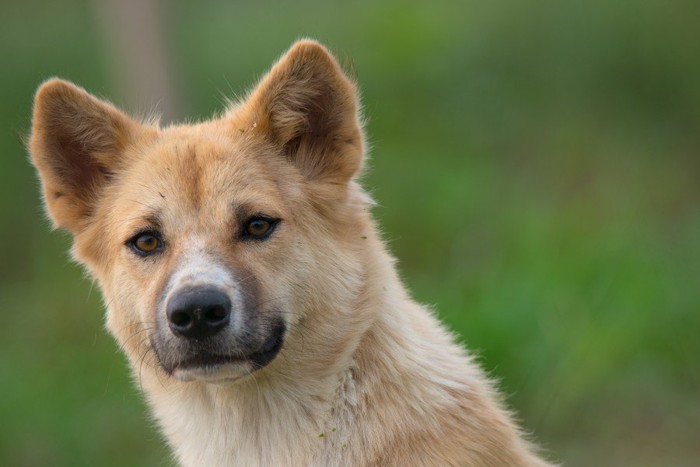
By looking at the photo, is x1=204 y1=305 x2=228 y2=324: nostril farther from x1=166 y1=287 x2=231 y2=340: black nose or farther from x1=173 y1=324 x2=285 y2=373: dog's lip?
x1=173 y1=324 x2=285 y2=373: dog's lip

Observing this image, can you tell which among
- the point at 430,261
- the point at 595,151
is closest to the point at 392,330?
the point at 430,261

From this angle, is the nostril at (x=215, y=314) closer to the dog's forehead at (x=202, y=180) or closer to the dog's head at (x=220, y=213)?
the dog's head at (x=220, y=213)

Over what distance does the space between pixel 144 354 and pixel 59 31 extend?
1480cm

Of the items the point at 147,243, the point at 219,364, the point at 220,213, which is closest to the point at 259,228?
the point at 220,213

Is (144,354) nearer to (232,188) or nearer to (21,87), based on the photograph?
(232,188)

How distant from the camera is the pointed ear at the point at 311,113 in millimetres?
4559

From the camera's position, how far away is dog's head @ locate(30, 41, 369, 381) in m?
4.16

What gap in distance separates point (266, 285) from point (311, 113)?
2.99ft

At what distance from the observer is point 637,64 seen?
12.3m

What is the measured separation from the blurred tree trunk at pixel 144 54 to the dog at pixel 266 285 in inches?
290

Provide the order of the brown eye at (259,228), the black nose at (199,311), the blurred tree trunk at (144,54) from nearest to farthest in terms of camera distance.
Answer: the black nose at (199,311)
the brown eye at (259,228)
the blurred tree trunk at (144,54)

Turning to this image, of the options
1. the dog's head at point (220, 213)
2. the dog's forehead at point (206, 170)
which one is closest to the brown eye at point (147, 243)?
the dog's head at point (220, 213)

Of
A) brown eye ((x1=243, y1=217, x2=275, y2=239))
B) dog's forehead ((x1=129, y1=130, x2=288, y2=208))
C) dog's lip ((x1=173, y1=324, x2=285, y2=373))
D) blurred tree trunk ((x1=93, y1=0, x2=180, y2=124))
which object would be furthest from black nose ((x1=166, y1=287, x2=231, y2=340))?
blurred tree trunk ((x1=93, y1=0, x2=180, y2=124))

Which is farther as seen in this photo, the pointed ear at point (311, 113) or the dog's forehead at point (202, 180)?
the pointed ear at point (311, 113)
